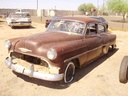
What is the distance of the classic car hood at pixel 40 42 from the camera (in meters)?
4.64

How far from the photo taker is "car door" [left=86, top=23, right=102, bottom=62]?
591 cm

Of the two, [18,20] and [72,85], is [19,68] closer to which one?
[72,85]

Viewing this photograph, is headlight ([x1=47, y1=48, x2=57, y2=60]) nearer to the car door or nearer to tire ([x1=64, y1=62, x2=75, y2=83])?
tire ([x1=64, y1=62, x2=75, y2=83])

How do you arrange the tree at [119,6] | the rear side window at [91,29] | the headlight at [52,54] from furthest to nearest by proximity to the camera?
1. the tree at [119,6]
2. the rear side window at [91,29]
3. the headlight at [52,54]

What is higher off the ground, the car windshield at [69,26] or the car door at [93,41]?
the car windshield at [69,26]

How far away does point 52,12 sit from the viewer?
201ft

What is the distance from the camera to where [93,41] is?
612 cm

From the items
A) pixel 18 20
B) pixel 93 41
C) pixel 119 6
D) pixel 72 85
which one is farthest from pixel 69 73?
pixel 119 6

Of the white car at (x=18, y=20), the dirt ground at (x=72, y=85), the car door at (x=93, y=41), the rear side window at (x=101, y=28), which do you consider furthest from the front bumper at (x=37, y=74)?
the white car at (x=18, y=20)

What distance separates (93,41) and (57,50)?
6.62 ft

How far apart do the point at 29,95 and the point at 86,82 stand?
163 centimetres

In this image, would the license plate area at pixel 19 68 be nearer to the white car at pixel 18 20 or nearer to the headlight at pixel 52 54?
the headlight at pixel 52 54

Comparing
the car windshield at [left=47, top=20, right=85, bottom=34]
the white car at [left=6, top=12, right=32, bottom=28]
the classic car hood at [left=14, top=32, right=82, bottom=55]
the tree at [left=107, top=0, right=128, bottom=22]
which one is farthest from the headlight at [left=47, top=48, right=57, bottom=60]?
the tree at [left=107, top=0, right=128, bottom=22]

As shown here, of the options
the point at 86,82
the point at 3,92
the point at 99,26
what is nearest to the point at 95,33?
the point at 99,26
